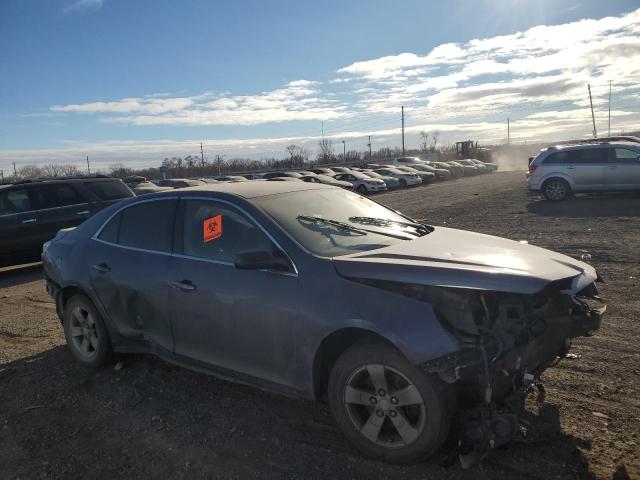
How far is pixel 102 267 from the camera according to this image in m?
4.52

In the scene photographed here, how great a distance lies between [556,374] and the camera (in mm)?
4082

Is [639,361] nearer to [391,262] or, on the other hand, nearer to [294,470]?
[391,262]

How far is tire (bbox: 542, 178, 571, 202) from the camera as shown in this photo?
1616 centimetres

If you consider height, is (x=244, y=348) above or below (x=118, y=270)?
below

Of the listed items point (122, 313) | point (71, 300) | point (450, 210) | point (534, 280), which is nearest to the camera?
point (534, 280)

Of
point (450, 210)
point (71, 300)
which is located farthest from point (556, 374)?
point (450, 210)

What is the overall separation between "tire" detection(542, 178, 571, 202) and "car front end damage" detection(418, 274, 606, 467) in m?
14.3

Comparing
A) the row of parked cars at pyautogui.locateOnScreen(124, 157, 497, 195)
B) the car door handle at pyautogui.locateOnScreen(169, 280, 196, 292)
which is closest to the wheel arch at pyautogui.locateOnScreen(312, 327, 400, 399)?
the car door handle at pyautogui.locateOnScreen(169, 280, 196, 292)

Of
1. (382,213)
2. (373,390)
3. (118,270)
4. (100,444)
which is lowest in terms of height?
(100,444)

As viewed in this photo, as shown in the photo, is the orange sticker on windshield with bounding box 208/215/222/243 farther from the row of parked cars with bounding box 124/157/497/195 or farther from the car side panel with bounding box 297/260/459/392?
the row of parked cars with bounding box 124/157/497/195

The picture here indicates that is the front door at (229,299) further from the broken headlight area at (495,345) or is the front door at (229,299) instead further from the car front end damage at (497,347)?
the car front end damage at (497,347)

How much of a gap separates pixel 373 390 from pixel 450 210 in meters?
14.3

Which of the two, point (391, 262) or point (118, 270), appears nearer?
point (391, 262)

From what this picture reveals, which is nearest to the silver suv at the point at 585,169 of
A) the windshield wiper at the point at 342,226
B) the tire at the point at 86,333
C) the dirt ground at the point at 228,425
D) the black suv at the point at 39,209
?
the dirt ground at the point at 228,425
